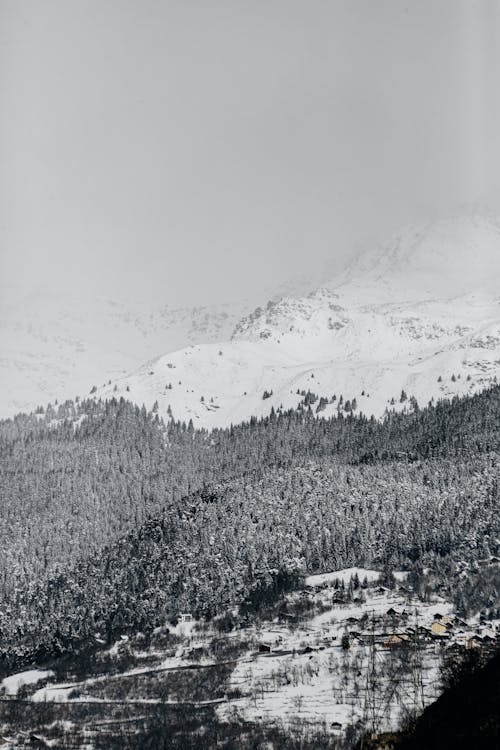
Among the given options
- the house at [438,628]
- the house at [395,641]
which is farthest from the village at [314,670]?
the house at [438,628]

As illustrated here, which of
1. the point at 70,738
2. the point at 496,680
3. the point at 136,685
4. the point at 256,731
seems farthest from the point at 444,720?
the point at 136,685

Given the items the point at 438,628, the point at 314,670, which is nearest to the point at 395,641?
the point at 438,628

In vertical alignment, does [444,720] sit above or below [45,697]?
above

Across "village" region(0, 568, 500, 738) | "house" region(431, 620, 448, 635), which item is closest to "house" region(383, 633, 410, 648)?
"village" region(0, 568, 500, 738)

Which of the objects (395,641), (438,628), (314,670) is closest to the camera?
(395,641)

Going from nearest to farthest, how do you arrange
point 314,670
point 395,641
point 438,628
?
point 395,641
point 314,670
point 438,628

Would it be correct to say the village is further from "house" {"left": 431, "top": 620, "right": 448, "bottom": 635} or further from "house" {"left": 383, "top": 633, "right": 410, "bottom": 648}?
"house" {"left": 431, "top": 620, "right": 448, "bottom": 635}

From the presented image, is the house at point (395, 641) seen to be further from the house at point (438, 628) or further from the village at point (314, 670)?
the house at point (438, 628)

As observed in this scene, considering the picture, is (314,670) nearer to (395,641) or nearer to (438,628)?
(395,641)

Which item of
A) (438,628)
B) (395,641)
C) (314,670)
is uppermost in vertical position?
(438,628)

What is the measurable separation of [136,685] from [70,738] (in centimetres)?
2305

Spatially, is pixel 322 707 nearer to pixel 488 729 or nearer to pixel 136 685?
pixel 136 685

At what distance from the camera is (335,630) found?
7657 inches

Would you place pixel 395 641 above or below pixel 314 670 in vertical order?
above
